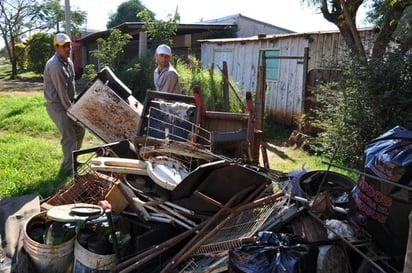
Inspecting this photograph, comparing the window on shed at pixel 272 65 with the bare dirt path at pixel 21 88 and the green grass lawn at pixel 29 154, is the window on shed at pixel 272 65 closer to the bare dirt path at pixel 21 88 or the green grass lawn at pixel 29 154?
the green grass lawn at pixel 29 154

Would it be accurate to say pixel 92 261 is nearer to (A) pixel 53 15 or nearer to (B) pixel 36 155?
(B) pixel 36 155

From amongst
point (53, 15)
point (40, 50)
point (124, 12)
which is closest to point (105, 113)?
point (40, 50)

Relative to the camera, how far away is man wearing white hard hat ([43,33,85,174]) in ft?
16.4

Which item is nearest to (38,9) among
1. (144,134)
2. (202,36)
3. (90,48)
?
(90,48)

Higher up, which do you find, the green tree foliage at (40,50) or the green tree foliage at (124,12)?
the green tree foliage at (124,12)

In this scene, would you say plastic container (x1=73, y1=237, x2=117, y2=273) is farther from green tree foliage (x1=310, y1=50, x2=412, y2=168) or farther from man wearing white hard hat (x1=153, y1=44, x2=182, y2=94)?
green tree foliage (x1=310, y1=50, x2=412, y2=168)

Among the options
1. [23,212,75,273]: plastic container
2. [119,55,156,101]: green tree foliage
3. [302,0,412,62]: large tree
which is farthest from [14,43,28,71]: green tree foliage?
[23,212,75,273]: plastic container

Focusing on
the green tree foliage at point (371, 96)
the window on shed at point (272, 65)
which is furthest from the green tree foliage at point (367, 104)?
the window on shed at point (272, 65)

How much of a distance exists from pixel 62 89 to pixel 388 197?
13.0ft

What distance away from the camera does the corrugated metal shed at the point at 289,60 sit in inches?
328

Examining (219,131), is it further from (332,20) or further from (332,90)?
(332,20)

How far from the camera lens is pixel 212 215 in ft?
10.0

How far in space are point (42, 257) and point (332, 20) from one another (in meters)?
6.76

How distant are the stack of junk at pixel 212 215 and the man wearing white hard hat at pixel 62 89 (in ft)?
4.63
